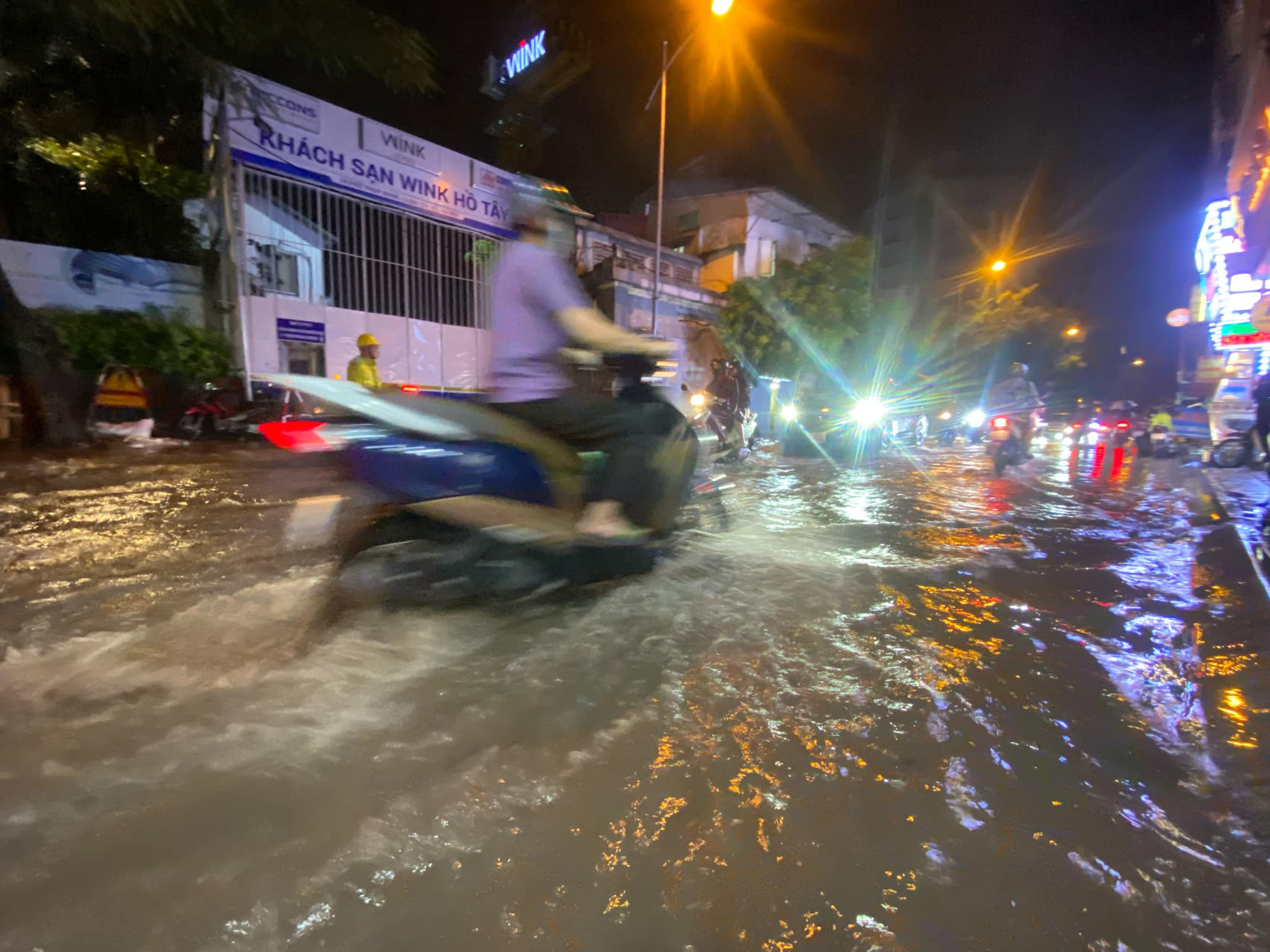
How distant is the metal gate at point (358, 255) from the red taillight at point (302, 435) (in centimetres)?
1175

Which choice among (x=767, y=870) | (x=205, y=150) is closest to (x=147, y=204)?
(x=205, y=150)

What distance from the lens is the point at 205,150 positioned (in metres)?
12.2

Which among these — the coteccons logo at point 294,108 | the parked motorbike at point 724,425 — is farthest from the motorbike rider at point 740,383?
the coteccons logo at point 294,108

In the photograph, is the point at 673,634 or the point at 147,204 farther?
the point at 147,204

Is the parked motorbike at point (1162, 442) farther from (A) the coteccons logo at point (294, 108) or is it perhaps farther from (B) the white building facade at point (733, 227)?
(A) the coteccons logo at point (294, 108)

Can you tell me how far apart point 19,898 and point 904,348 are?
24.1 m

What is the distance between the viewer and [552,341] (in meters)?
2.97

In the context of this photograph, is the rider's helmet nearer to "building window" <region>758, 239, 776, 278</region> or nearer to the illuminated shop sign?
the illuminated shop sign

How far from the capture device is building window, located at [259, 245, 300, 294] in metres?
13.1

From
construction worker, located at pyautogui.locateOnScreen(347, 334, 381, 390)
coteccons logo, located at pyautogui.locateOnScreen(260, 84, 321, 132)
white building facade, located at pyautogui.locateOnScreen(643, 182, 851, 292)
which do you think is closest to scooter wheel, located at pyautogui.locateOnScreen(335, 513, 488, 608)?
construction worker, located at pyautogui.locateOnScreen(347, 334, 381, 390)

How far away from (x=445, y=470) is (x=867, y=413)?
33.5 feet

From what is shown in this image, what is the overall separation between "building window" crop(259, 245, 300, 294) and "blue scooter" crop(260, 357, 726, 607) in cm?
1259

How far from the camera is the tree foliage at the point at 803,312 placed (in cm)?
1905

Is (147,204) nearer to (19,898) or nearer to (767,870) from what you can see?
(19,898)
